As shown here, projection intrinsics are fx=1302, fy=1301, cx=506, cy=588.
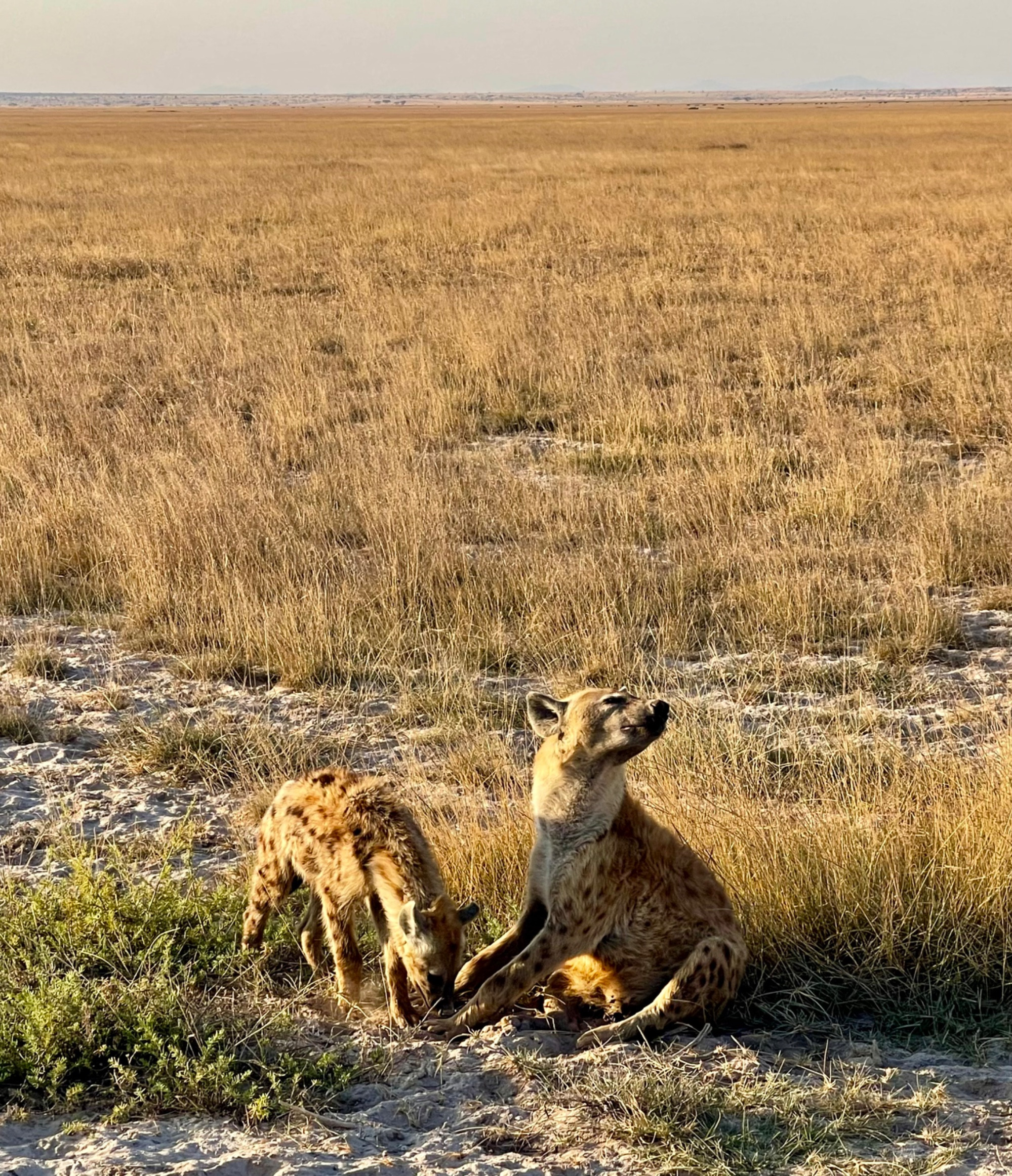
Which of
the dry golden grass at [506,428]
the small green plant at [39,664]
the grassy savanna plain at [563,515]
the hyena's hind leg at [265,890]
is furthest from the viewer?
the dry golden grass at [506,428]

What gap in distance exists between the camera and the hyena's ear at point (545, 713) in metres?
3.99

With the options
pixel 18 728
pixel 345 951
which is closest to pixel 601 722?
pixel 345 951

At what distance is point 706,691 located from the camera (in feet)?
22.1

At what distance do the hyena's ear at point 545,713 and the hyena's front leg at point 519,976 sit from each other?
572 mm

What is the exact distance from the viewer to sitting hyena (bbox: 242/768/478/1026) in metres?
→ 3.87

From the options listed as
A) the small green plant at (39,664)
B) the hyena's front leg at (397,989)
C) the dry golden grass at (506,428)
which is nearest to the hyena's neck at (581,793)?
the hyena's front leg at (397,989)

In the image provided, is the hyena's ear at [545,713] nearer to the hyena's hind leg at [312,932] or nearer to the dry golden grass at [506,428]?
the hyena's hind leg at [312,932]

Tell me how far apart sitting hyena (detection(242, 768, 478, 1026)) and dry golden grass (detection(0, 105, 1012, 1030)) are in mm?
641

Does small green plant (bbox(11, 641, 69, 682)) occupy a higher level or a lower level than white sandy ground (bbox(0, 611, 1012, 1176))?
higher

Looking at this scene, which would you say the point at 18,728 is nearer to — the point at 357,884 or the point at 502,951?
the point at 357,884

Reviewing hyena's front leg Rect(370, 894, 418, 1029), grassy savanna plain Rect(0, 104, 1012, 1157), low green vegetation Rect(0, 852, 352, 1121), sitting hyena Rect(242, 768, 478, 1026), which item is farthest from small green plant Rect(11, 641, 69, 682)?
hyena's front leg Rect(370, 894, 418, 1029)

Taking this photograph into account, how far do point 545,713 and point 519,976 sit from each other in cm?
79

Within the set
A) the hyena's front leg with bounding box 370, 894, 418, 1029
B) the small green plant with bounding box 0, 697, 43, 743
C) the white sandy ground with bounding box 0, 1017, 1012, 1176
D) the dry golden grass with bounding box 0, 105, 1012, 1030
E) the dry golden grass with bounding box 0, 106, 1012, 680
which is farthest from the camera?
the dry golden grass with bounding box 0, 106, 1012, 680

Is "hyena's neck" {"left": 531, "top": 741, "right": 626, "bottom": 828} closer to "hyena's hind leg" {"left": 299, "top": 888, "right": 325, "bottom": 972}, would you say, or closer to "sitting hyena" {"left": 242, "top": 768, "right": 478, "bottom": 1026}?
"sitting hyena" {"left": 242, "top": 768, "right": 478, "bottom": 1026}
